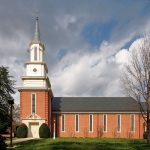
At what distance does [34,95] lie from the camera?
5697 centimetres

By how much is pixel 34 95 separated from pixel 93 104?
1204cm

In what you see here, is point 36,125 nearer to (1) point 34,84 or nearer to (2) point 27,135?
(2) point 27,135

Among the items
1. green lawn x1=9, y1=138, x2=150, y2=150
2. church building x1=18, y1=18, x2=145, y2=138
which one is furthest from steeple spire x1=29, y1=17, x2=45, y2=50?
green lawn x1=9, y1=138, x2=150, y2=150

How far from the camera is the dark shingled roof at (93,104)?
63.4 meters

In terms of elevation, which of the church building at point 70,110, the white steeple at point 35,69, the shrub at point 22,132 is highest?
the white steeple at point 35,69

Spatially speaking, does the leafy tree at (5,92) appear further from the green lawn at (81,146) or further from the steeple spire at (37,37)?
the green lawn at (81,146)

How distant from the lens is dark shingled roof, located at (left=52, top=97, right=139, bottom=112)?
63.4 metres

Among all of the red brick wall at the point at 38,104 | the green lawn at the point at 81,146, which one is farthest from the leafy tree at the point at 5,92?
the green lawn at the point at 81,146

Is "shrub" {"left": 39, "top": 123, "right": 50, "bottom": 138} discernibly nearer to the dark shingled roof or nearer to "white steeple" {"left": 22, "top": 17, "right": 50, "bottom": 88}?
"white steeple" {"left": 22, "top": 17, "right": 50, "bottom": 88}

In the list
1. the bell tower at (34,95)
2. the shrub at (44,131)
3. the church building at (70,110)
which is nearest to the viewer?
the shrub at (44,131)

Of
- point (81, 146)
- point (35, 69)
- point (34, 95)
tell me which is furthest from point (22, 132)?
point (81, 146)

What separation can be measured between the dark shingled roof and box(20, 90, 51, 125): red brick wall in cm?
654

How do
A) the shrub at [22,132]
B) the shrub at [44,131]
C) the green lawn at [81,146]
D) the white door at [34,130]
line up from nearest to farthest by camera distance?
the green lawn at [81,146], the shrub at [22,132], the shrub at [44,131], the white door at [34,130]

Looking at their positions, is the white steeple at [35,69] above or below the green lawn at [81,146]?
above
